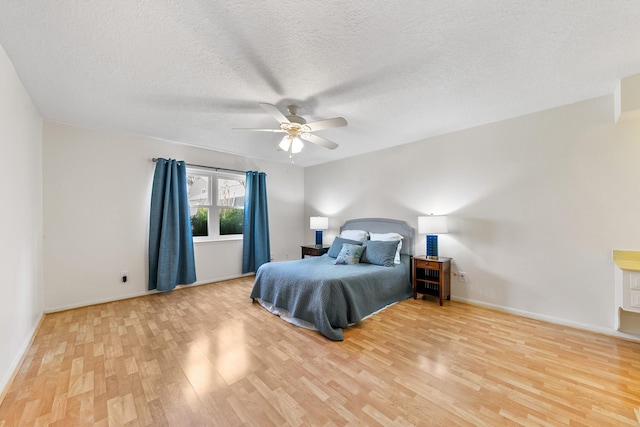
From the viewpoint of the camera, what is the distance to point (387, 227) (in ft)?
14.0

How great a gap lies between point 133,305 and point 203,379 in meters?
2.27

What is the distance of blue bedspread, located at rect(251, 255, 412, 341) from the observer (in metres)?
2.58

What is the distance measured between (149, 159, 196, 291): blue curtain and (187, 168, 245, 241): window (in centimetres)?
33

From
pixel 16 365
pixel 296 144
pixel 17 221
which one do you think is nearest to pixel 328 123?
pixel 296 144

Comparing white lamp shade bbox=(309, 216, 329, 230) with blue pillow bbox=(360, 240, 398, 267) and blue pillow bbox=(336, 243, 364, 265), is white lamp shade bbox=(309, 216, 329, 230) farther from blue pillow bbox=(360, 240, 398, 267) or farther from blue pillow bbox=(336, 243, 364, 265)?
blue pillow bbox=(360, 240, 398, 267)

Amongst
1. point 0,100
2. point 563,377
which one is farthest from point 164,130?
point 563,377

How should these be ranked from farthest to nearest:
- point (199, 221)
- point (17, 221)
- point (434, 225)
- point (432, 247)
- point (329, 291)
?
point (199, 221) → point (432, 247) → point (434, 225) → point (329, 291) → point (17, 221)

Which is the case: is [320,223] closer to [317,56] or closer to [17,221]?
[317,56]

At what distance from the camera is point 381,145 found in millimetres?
4191

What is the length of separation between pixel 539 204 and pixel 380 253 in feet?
6.36

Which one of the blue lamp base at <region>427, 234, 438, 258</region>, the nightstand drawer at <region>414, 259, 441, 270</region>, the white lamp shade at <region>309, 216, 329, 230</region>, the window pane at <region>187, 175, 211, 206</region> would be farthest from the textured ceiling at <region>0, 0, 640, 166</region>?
the white lamp shade at <region>309, 216, 329, 230</region>

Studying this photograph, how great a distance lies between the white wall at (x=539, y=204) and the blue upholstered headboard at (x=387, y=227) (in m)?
0.14

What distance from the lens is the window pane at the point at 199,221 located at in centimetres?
438

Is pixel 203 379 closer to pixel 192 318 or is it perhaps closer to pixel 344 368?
pixel 344 368
